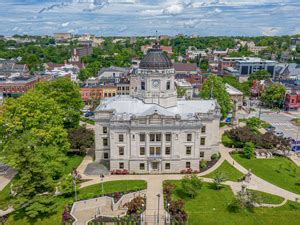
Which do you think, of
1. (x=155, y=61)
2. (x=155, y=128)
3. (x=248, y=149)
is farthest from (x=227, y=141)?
(x=155, y=61)

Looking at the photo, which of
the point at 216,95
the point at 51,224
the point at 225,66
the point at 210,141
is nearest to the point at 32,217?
the point at 51,224

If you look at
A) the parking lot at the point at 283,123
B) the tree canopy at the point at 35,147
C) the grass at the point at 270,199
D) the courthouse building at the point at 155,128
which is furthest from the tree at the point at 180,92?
the grass at the point at 270,199

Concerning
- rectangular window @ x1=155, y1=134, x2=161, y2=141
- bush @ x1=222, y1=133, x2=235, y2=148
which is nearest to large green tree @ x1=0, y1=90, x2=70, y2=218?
rectangular window @ x1=155, y1=134, x2=161, y2=141

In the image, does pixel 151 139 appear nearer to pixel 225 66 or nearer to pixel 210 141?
pixel 210 141

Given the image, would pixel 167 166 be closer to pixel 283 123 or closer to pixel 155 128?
pixel 155 128

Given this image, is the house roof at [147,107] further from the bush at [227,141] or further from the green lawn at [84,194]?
the green lawn at [84,194]
